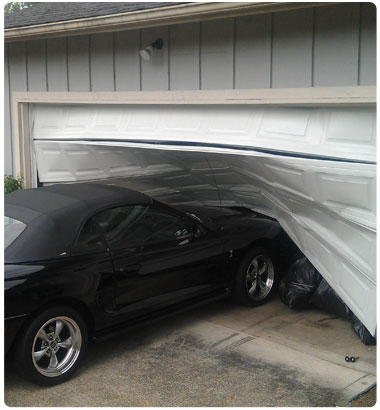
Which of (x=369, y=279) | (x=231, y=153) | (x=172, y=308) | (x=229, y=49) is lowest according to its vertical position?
(x=172, y=308)

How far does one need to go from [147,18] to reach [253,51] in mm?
1151

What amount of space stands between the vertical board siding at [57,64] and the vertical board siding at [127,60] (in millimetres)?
981

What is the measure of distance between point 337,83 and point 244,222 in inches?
91.4

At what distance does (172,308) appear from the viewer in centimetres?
578

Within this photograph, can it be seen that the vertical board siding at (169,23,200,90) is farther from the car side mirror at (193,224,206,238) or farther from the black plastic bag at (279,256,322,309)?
the black plastic bag at (279,256,322,309)

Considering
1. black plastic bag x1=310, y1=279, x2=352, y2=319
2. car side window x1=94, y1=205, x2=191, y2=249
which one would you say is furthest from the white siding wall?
black plastic bag x1=310, y1=279, x2=352, y2=319

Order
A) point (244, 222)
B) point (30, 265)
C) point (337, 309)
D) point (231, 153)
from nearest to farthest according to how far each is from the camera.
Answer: point (30, 265)
point (231, 153)
point (337, 309)
point (244, 222)

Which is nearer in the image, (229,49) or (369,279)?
(369,279)

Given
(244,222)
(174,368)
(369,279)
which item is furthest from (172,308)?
(369,279)

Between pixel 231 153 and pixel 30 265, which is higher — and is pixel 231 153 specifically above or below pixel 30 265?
above

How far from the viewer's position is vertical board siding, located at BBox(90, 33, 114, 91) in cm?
693

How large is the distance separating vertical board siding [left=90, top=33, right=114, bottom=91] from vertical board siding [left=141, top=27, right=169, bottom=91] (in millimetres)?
539

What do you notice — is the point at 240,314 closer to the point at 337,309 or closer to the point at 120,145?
the point at 337,309

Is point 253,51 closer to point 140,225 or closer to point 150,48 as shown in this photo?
point 150,48
